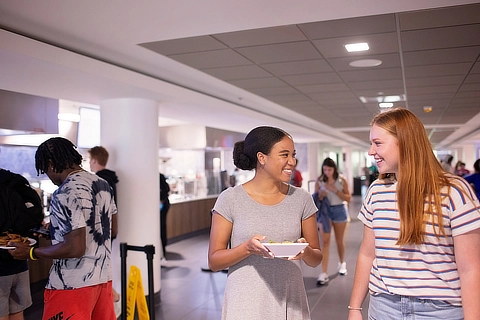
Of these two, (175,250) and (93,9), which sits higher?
(93,9)

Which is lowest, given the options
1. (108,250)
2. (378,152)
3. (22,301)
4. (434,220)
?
(22,301)

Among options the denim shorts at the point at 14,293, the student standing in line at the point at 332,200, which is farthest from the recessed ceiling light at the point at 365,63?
the denim shorts at the point at 14,293

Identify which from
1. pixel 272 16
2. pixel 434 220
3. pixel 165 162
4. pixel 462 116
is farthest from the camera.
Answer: pixel 165 162

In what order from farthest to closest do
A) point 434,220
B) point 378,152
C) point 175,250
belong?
point 175,250 < point 378,152 < point 434,220

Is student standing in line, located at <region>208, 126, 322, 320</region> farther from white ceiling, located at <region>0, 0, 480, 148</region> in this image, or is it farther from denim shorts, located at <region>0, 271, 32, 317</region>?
denim shorts, located at <region>0, 271, 32, 317</region>

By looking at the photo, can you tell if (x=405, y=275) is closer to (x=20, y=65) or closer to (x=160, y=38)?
(x=160, y=38)

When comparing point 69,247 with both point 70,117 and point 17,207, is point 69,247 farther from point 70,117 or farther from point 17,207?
point 70,117

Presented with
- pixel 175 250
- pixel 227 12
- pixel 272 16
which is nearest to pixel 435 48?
pixel 272 16

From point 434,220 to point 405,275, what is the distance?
0.23 meters

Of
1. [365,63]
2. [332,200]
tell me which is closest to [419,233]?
[365,63]

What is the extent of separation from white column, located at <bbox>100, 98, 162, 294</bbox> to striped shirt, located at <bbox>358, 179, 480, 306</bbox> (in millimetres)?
4101

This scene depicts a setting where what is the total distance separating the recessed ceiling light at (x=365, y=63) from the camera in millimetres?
5055

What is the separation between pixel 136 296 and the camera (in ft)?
11.8

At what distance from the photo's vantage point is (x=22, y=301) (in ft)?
10.5
